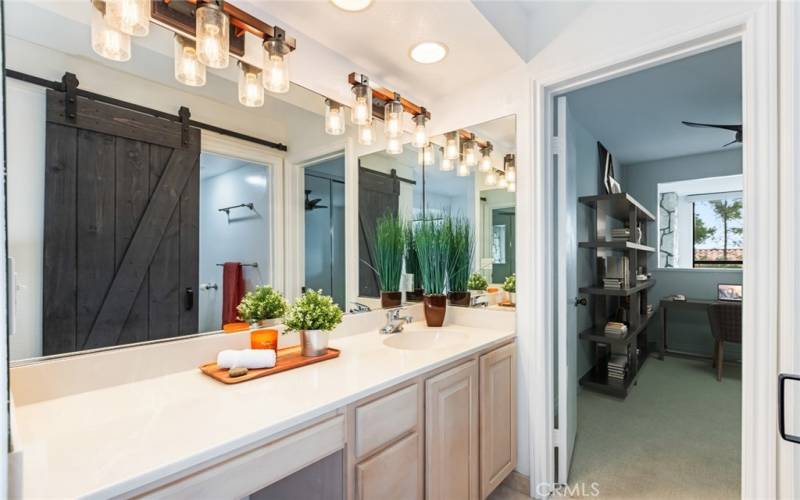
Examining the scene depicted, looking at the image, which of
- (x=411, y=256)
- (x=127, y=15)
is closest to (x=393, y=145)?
(x=411, y=256)

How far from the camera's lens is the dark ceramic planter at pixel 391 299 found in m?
2.12

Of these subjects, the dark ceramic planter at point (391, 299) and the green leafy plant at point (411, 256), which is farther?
the green leafy plant at point (411, 256)

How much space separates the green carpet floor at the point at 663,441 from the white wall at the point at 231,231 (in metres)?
2.05

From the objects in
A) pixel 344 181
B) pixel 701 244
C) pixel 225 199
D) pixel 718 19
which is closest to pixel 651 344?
pixel 701 244

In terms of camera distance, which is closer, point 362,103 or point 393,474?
point 393,474

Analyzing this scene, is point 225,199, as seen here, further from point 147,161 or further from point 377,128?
point 377,128

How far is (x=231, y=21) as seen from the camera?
139 centimetres

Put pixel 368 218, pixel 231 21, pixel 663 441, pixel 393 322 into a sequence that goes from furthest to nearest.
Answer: pixel 663 441 < pixel 368 218 < pixel 393 322 < pixel 231 21

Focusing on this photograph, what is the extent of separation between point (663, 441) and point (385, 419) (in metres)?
2.33

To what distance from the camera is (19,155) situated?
1.00 m

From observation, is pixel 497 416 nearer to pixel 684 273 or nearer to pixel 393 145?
pixel 393 145

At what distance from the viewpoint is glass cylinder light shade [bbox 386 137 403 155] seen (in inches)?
83.1

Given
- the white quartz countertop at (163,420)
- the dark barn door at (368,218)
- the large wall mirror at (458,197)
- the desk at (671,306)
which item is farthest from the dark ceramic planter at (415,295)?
the desk at (671,306)

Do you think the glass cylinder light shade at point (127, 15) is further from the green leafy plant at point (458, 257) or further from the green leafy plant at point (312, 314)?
the green leafy plant at point (458, 257)
